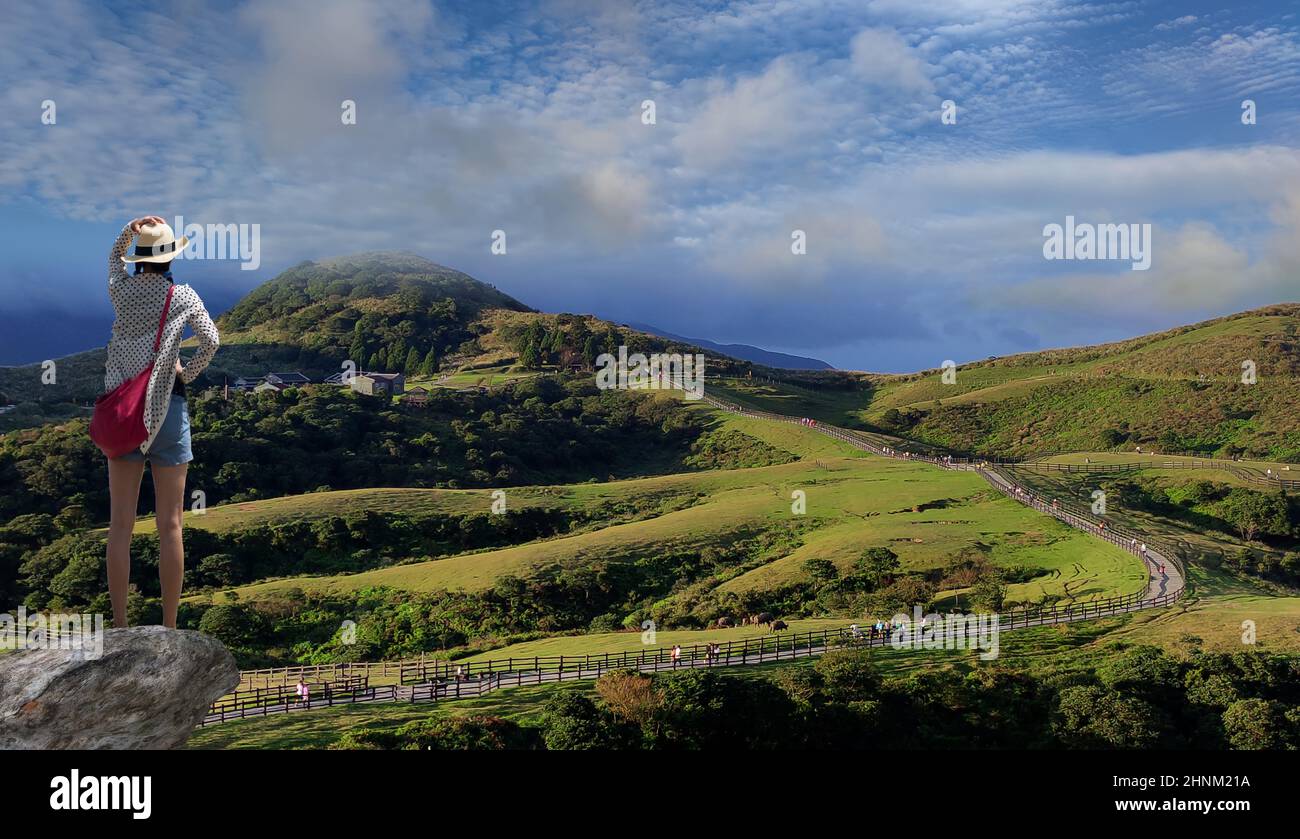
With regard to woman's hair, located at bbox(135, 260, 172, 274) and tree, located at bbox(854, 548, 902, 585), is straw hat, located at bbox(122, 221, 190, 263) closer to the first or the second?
woman's hair, located at bbox(135, 260, 172, 274)

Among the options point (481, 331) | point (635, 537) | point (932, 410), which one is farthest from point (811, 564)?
point (481, 331)

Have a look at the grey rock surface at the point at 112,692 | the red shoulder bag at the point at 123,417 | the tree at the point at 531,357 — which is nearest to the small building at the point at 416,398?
the tree at the point at 531,357

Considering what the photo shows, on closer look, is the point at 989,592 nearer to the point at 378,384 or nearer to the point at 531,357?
the point at 378,384

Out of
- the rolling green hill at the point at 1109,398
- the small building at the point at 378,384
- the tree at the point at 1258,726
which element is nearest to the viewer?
the tree at the point at 1258,726

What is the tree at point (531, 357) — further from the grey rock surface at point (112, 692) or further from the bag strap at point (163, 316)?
the bag strap at point (163, 316)

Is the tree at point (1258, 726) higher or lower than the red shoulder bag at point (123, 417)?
lower

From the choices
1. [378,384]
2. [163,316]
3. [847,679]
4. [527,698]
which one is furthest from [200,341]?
[378,384]

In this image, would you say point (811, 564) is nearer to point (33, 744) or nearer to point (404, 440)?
point (33, 744)
